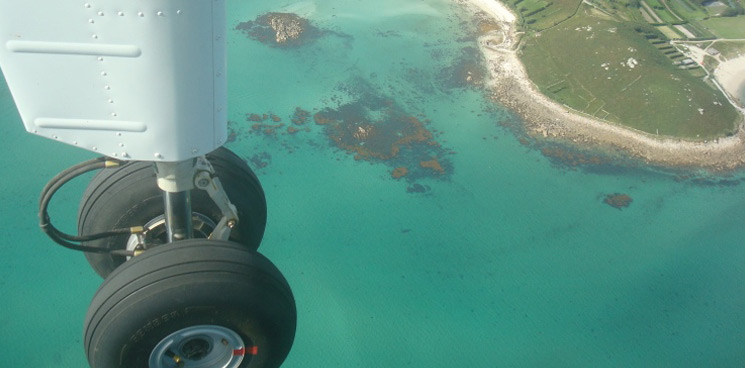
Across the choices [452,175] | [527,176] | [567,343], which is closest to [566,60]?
[527,176]

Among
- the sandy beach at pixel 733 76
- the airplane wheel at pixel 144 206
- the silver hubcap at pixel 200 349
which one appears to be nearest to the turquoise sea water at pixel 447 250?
the sandy beach at pixel 733 76

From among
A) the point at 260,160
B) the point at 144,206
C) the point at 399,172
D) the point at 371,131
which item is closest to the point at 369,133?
the point at 371,131

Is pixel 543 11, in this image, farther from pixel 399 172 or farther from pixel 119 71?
pixel 119 71

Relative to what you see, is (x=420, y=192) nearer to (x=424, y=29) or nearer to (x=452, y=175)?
(x=452, y=175)

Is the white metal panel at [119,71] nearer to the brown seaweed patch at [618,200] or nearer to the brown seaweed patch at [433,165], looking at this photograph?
the brown seaweed patch at [433,165]

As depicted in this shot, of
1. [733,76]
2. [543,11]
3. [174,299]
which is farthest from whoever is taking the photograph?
[543,11]
